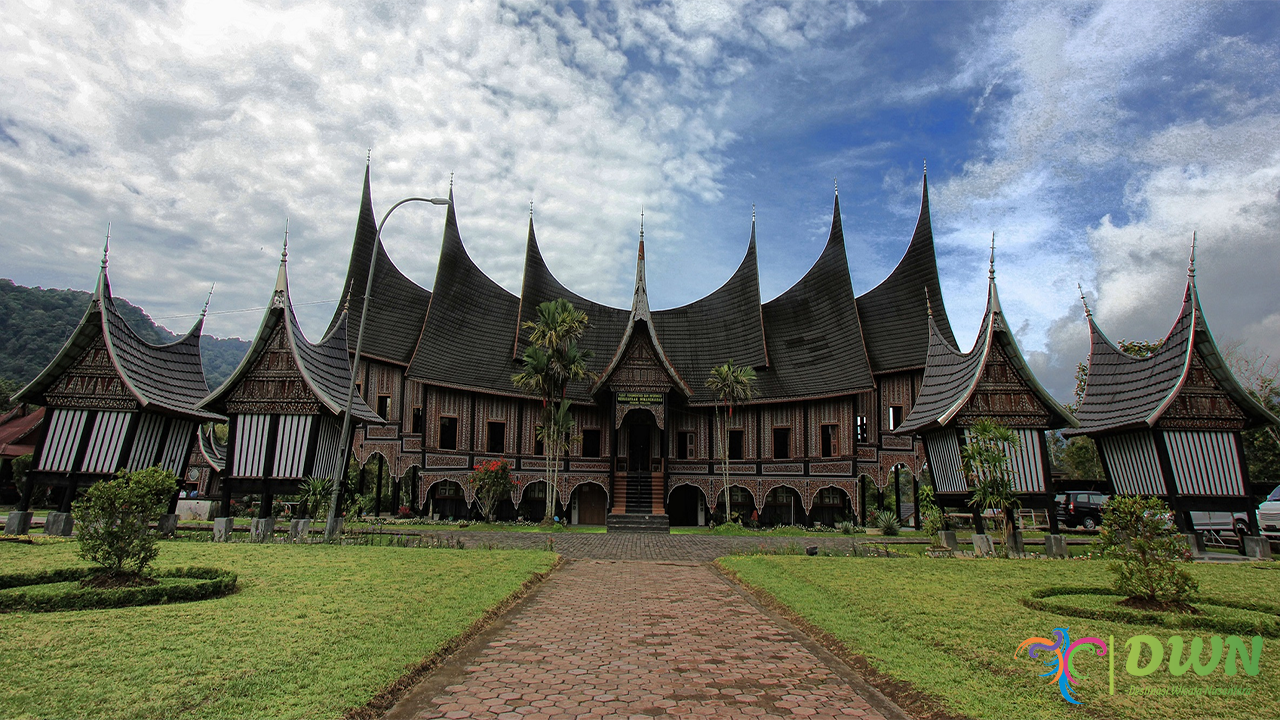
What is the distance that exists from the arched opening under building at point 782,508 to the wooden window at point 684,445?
13.0ft

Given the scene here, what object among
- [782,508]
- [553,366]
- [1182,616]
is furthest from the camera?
[782,508]

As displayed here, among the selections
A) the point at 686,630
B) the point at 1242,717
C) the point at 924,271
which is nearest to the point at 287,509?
the point at 686,630

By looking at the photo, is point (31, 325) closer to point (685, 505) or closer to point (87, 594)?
point (685, 505)

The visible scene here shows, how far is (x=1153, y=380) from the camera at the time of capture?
18906 millimetres

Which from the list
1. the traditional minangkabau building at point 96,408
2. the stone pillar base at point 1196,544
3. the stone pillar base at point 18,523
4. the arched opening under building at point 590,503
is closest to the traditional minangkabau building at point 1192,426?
the stone pillar base at point 1196,544

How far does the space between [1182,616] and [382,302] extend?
28788 mm

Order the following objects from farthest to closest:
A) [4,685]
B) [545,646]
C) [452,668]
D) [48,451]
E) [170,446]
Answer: [170,446]
[48,451]
[545,646]
[452,668]
[4,685]

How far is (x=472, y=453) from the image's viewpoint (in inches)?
1125

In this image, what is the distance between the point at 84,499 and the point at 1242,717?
40.4ft

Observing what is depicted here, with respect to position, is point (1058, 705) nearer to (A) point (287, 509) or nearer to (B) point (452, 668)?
(B) point (452, 668)

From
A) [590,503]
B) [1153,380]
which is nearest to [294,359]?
[590,503]

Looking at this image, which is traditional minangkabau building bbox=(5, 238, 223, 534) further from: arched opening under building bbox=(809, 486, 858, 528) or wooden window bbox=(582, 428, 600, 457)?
arched opening under building bbox=(809, 486, 858, 528)

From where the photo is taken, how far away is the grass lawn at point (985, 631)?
523 cm

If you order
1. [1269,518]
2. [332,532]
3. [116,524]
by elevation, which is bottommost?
[332,532]
